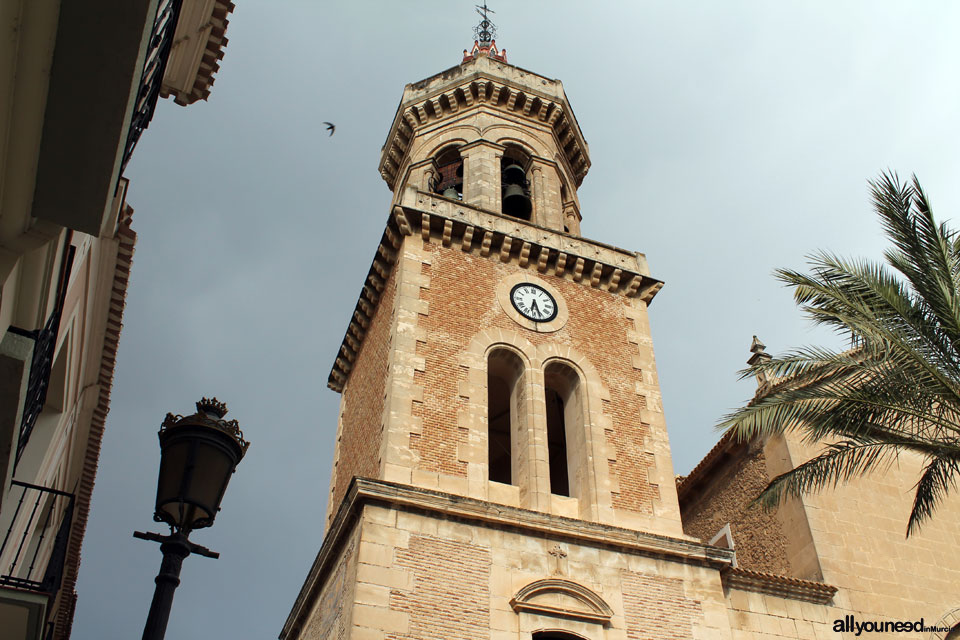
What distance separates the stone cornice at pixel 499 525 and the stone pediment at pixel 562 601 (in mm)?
759

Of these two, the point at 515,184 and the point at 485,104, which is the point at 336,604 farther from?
the point at 485,104

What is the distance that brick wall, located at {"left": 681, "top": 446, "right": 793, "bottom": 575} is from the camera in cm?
1595

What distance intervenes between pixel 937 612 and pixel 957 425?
5.25m

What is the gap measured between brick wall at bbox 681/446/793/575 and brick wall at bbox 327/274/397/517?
6.71 meters

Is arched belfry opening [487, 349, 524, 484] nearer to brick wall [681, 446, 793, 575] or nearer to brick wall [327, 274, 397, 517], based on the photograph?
brick wall [327, 274, 397, 517]

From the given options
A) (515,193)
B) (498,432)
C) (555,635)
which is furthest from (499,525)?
(515,193)

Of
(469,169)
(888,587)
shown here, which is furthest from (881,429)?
(469,169)

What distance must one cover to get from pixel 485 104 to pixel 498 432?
27.5 feet

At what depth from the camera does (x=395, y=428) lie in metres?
13.0

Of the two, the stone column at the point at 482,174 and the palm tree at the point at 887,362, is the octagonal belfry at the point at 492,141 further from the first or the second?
the palm tree at the point at 887,362

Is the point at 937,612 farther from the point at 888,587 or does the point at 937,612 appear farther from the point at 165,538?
the point at 165,538

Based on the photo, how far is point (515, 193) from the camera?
19.8 metres

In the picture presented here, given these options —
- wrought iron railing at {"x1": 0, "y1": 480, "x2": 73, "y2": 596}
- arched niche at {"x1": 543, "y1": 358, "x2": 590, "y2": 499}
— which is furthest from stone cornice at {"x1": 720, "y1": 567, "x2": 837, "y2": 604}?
wrought iron railing at {"x1": 0, "y1": 480, "x2": 73, "y2": 596}

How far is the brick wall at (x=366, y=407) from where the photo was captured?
14324 millimetres
